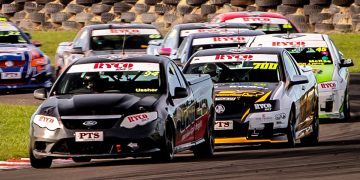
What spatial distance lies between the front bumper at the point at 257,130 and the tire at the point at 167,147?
2146 mm

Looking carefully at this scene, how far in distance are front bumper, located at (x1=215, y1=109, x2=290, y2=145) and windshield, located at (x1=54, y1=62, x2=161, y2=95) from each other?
1573 millimetres

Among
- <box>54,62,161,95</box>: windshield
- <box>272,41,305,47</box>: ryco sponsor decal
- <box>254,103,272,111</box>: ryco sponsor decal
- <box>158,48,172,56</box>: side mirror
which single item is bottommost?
<box>158,48,172,56</box>: side mirror

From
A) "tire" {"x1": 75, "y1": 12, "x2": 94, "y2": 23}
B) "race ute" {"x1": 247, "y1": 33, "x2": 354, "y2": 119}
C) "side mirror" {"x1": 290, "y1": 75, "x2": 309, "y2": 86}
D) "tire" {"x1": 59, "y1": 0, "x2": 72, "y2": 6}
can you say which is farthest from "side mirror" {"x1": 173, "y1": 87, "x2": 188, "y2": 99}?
"tire" {"x1": 59, "y1": 0, "x2": 72, "y2": 6}

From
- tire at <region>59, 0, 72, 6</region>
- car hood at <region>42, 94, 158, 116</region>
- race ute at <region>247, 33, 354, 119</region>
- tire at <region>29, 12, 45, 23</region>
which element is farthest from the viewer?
tire at <region>29, 12, 45, 23</region>

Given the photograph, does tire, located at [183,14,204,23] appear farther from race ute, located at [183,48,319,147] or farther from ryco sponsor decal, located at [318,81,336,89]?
race ute, located at [183,48,319,147]

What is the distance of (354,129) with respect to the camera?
A: 1875cm

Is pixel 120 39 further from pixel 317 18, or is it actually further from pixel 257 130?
pixel 257 130

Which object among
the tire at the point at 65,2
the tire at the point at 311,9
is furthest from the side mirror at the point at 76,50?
the tire at the point at 65,2

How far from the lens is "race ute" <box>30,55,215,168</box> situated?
512 inches

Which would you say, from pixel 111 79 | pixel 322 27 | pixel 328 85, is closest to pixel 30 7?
pixel 322 27

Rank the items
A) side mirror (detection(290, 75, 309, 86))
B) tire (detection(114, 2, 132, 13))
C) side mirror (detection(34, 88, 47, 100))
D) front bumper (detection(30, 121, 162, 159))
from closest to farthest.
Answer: front bumper (detection(30, 121, 162, 159)) → side mirror (detection(34, 88, 47, 100)) → side mirror (detection(290, 75, 309, 86)) → tire (detection(114, 2, 132, 13))

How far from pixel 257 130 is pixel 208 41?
6815 millimetres

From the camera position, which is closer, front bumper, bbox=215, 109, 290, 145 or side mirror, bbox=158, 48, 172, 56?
front bumper, bbox=215, 109, 290, 145

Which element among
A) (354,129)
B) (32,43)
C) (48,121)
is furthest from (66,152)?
(32,43)
